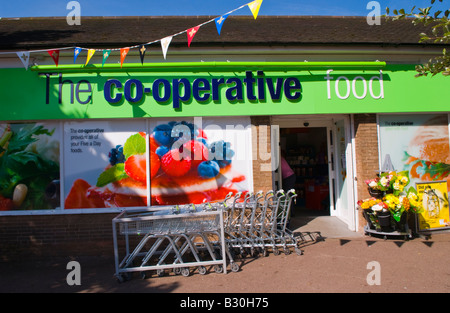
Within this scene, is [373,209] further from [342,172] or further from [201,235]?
[201,235]

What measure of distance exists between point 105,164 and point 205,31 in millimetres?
3645

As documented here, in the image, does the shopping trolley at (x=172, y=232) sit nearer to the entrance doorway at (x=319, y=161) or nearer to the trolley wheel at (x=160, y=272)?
the trolley wheel at (x=160, y=272)

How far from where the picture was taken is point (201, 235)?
16.9 ft

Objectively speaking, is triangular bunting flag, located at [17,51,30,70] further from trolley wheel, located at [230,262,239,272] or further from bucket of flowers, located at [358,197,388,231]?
bucket of flowers, located at [358,197,388,231]

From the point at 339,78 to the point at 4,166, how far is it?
21.5 feet

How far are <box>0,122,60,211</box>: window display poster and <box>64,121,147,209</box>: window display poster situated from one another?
242 millimetres

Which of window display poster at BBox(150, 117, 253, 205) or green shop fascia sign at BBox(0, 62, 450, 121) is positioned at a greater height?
green shop fascia sign at BBox(0, 62, 450, 121)

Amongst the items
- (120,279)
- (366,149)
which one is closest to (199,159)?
(120,279)

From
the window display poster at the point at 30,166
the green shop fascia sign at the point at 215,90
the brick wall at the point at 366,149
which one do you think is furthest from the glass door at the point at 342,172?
the window display poster at the point at 30,166

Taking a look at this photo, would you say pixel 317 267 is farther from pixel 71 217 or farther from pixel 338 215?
pixel 71 217

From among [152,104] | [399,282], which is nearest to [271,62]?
[152,104]

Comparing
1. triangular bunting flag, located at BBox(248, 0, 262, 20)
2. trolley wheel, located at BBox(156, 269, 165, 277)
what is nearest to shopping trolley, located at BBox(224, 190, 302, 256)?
trolley wheel, located at BBox(156, 269, 165, 277)

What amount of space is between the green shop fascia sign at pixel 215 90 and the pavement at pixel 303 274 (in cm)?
258

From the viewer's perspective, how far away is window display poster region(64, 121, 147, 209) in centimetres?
661
